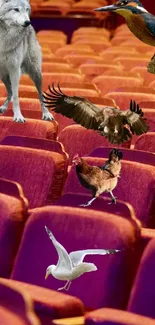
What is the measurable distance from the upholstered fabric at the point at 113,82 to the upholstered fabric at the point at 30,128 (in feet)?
1.65

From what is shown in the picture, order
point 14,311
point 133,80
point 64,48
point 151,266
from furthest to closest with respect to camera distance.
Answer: point 64,48
point 133,80
point 151,266
point 14,311

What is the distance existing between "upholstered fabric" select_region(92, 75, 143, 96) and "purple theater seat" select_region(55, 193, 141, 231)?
0.83 metres

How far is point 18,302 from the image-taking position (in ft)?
A: 1.20

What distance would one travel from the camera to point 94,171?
0.50 m

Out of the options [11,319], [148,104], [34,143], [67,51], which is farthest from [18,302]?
[67,51]

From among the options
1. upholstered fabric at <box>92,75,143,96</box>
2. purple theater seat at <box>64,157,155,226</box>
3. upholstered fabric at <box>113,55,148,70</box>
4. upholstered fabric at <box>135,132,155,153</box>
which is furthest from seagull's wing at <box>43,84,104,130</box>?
upholstered fabric at <box>113,55,148,70</box>

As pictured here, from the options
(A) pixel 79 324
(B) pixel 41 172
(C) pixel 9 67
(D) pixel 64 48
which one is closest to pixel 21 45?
(C) pixel 9 67

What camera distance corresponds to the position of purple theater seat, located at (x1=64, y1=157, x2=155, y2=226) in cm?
66

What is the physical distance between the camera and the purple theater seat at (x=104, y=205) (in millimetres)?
520

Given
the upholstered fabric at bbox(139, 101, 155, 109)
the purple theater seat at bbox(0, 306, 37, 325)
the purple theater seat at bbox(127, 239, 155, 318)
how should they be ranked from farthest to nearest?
1. the upholstered fabric at bbox(139, 101, 155, 109)
2. the purple theater seat at bbox(127, 239, 155, 318)
3. the purple theater seat at bbox(0, 306, 37, 325)

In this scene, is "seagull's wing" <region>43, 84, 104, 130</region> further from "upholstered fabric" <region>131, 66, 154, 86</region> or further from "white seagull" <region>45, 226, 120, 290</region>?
"upholstered fabric" <region>131, 66, 154, 86</region>

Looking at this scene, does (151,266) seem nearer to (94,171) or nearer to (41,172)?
(94,171)

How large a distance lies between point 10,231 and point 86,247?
69mm

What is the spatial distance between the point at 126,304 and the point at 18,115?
333 millimetres
